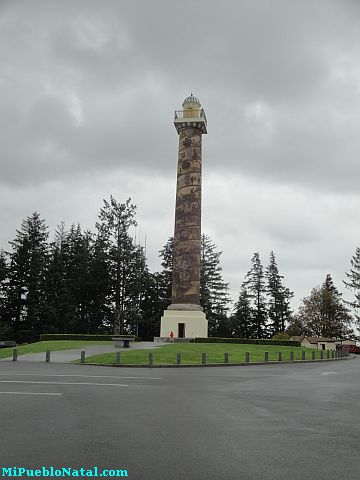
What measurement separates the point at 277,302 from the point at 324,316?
8751mm

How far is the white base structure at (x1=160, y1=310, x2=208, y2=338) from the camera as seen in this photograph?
50531mm

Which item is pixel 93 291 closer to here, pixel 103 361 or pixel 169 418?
pixel 103 361

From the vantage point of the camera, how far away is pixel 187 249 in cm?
5153

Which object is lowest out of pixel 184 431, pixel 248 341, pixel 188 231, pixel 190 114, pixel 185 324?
pixel 184 431

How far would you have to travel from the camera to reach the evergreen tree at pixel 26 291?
64438 millimetres

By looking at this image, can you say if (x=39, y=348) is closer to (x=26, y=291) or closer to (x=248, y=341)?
(x=248, y=341)

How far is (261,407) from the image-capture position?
10.3 metres

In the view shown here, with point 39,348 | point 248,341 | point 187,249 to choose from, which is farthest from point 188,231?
point 39,348

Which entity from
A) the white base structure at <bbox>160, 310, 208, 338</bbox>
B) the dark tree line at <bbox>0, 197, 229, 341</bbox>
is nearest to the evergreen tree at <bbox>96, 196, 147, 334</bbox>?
the dark tree line at <bbox>0, 197, 229, 341</bbox>

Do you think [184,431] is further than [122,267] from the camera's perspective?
No

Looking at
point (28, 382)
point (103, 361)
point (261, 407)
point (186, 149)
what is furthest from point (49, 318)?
point (261, 407)

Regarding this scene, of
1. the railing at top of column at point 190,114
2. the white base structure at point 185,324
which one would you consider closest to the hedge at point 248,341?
the white base structure at point 185,324

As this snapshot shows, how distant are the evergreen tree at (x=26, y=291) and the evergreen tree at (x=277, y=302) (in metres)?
40.2

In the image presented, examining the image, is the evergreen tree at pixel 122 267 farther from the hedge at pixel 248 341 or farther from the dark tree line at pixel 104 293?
the hedge at pixel 248 341
